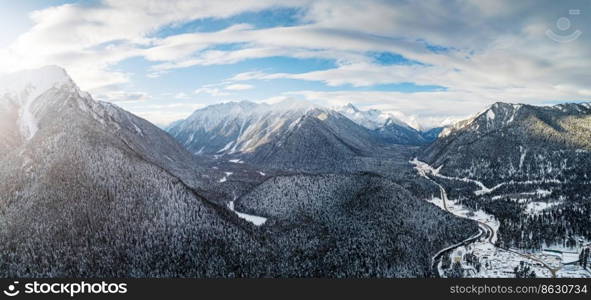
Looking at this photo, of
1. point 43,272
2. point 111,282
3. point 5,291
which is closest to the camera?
point 111,282

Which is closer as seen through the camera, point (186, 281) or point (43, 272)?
point (186, 281)

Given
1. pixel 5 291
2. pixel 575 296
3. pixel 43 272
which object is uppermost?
pixel 5 291

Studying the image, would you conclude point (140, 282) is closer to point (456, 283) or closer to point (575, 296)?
point (456, 283)

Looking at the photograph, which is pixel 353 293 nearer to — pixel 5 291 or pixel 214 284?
pixel 214 284

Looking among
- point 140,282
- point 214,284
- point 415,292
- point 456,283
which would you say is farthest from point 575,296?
point 140,282

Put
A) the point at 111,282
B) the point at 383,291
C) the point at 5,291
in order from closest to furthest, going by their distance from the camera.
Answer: the point at 111,282
the point at 5,291
the point at 383,291

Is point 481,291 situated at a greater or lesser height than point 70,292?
lesser
